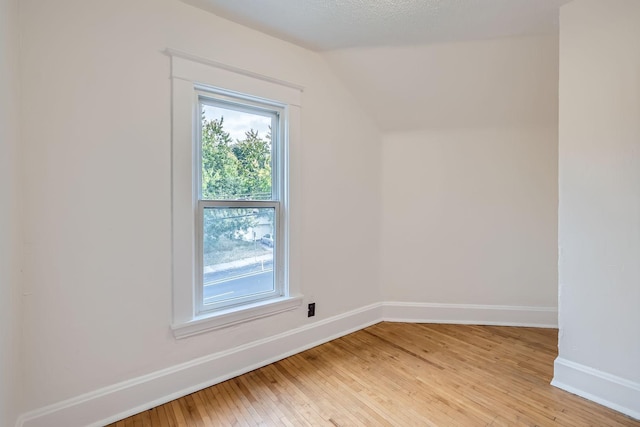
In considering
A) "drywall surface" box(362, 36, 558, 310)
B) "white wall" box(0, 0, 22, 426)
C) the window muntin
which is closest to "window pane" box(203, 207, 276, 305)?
the window muntin

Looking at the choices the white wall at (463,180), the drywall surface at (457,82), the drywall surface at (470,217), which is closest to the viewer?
the drywall surface at (457,82)

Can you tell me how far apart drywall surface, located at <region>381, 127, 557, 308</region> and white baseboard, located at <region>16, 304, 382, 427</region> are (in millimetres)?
1140

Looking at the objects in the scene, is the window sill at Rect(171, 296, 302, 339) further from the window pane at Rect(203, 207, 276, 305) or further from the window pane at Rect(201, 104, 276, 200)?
the window pane at Rect(201, 104, 276, 200)

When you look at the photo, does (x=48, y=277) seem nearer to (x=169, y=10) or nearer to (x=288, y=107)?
(x=169, y=10)

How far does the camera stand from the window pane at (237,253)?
2.01 metres

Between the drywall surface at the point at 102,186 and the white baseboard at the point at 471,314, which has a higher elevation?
the drywall surface at the point at 102,186

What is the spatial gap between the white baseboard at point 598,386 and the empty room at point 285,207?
0.4 inches

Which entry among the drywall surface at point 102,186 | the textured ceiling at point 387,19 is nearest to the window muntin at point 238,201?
the drywall surface at point 102,186

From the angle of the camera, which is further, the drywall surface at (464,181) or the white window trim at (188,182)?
the drywall surface at (464,181)

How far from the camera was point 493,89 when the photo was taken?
99.9 inches

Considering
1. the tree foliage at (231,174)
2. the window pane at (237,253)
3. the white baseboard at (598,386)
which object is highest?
the tree foliage at (231,174)

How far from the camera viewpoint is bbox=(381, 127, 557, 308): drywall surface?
2.79m

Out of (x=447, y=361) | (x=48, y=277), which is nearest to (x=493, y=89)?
(x=447, y=361)

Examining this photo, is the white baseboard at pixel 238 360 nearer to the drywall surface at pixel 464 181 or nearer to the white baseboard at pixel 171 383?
the white baseboard at pixel 171 383
